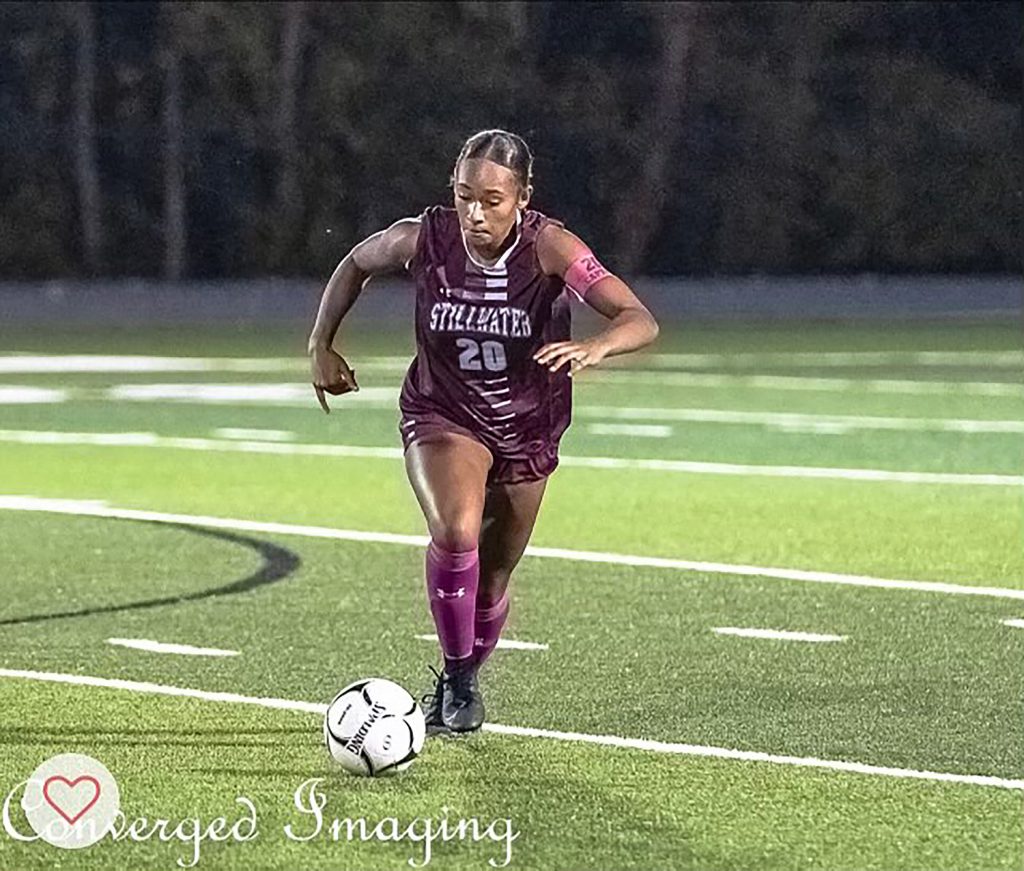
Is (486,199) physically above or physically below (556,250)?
above

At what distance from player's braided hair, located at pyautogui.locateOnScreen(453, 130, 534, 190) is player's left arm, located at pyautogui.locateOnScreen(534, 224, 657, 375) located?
25cm

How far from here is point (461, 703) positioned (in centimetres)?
936

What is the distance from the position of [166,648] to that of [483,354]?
2.54 m

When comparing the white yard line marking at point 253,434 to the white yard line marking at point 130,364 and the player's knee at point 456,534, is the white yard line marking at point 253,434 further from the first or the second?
the player's knee at point 456,534

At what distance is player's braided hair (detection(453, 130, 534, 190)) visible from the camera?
29.8 ft

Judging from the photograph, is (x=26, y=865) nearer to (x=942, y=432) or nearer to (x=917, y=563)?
(x=917, y=563)

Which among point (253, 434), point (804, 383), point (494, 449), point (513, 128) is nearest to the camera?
point (494, 449)

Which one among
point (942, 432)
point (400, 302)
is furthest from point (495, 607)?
point (400, 302)

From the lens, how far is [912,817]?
7.96 meters

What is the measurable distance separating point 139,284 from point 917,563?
108 feet

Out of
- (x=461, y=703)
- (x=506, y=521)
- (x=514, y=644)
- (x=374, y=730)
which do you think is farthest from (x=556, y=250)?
(x=514, y=644)

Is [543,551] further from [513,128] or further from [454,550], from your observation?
[513,128]

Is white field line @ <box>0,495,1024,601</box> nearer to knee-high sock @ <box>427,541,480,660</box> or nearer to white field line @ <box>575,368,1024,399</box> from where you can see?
knee-high sock @ <box>427,541,480,660</box>

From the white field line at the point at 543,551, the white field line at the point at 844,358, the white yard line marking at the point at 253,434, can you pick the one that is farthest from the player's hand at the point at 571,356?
the white field line at the point at 844,358
